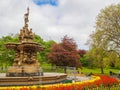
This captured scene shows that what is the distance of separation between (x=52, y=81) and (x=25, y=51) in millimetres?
4730

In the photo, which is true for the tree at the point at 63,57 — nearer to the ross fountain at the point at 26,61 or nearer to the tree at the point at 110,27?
the tree at the point at 110,27

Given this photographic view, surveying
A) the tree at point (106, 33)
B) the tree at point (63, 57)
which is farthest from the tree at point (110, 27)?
the tree at point (63, 57)

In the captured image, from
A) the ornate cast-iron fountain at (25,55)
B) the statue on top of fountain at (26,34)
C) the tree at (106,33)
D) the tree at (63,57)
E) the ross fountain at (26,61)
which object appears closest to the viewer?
the ross fountain at (26,61)

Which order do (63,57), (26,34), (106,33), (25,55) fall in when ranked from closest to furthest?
(25,55)
(26,34)
(106,33)
(63,57)

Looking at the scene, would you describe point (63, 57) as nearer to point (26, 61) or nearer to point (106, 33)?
point (106, 33)

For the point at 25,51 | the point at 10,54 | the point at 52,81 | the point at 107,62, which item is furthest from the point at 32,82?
the point at 10,54

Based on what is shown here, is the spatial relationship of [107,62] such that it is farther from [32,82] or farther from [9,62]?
[32,82]

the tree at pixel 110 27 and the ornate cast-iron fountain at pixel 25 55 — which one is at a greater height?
the tree at pixel 110 27

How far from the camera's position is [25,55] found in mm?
26078

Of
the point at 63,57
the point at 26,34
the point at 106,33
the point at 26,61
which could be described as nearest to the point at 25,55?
the point at 26,61

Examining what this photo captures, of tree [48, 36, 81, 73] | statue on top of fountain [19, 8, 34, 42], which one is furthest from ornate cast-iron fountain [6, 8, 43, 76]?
tree [48, 36, 81, 73]

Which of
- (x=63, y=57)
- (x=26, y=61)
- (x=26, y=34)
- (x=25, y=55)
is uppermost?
(x=26, y=34)

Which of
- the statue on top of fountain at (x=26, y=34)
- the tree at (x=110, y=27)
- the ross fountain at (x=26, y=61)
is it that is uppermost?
the tree at (x=110, y=27)

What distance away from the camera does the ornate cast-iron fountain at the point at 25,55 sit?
82.4 feet
